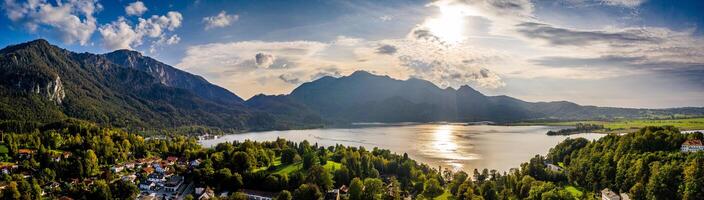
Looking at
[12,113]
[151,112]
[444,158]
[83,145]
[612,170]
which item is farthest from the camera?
[151,112]

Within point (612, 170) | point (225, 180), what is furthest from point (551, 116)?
point (225, 180)

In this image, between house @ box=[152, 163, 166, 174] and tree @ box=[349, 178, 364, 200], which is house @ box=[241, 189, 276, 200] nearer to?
tree @ box=[349, 178, 364, 200]

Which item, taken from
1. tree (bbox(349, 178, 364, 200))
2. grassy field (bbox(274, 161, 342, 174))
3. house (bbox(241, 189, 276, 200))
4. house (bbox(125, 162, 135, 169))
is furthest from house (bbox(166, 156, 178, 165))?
tree (bbox(349, 178, 364, 200))

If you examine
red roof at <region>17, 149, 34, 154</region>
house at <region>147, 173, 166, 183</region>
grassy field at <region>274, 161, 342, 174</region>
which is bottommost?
house at <region>147, 173, 166, 183</region>

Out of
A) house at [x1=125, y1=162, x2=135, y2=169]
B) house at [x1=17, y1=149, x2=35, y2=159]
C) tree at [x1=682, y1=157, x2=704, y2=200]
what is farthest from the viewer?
house at [x1=17, y1=149, x2=35, y2=159]

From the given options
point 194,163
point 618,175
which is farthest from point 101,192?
point 618,175

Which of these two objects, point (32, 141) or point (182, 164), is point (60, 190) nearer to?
point (182, 164)
